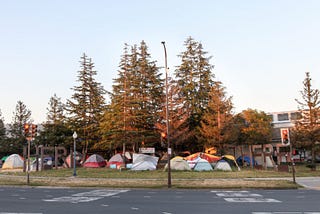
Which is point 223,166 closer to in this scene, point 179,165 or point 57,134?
point 179,165

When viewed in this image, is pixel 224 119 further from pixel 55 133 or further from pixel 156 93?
pixel 55 133

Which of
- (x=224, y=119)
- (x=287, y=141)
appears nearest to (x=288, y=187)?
(x=287, y=141)

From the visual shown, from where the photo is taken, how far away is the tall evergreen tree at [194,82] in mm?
48719

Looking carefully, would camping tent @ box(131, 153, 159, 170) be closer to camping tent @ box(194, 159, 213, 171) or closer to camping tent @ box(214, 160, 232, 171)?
camping tent @ box(194, 159, 213, 171)

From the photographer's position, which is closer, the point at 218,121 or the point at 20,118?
the point at 218,121

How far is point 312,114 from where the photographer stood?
120 ft

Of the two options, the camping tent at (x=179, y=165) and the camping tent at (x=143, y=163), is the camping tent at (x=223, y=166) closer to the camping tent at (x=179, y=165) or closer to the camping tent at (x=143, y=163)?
the camping tent at (x=179, y=165)

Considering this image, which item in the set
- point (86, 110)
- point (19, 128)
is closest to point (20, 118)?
point (19, 128)

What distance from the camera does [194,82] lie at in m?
51.4

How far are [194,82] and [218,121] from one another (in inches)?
417

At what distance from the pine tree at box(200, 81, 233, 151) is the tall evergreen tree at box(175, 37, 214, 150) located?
9.75 feet

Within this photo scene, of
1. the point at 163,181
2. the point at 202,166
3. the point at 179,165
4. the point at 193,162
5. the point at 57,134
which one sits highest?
the point at 57,134

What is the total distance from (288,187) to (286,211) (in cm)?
955

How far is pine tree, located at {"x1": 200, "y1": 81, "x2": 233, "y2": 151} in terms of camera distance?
140ft
